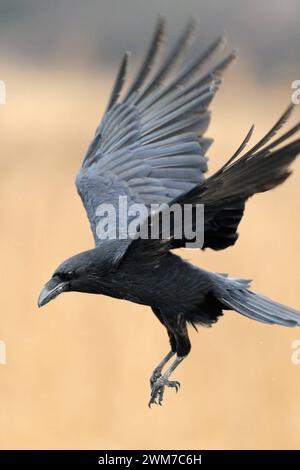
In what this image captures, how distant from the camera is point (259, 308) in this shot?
644cm

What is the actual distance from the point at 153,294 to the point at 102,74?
40.1 feet

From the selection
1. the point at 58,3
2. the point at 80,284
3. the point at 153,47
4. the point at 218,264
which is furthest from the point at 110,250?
the point at 58,3

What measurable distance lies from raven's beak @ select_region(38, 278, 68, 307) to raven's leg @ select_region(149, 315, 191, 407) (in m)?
0.60

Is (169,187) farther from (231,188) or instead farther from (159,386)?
(231,188)

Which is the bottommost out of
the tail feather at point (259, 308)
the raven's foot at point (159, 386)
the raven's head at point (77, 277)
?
the raven's foot at point (159, 386)

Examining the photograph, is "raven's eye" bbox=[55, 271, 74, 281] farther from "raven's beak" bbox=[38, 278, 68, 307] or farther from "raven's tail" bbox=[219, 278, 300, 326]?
"raven's tail" bbox=[219, 278, 300, 326]

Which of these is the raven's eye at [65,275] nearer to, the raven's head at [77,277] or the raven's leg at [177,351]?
the raven's head at [77,277]

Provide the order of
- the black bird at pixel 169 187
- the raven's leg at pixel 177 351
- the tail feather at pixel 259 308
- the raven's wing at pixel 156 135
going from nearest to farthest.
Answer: the black bird at pixel 169 187 → the tail feather at pixel 259 308 → the raven's leg at pixel 177 351 → the raven's wing at pixel 156 135

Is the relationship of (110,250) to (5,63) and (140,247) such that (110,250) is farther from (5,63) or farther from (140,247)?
(5,63)

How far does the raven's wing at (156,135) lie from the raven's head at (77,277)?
652 millimetres

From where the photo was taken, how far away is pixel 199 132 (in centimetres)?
745

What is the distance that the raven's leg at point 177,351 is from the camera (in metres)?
6.57

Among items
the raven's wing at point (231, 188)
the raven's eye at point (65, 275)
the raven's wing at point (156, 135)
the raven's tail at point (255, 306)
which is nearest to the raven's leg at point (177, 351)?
the raven's tail at point (255, 306)

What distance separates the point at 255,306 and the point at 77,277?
92 centimetres
